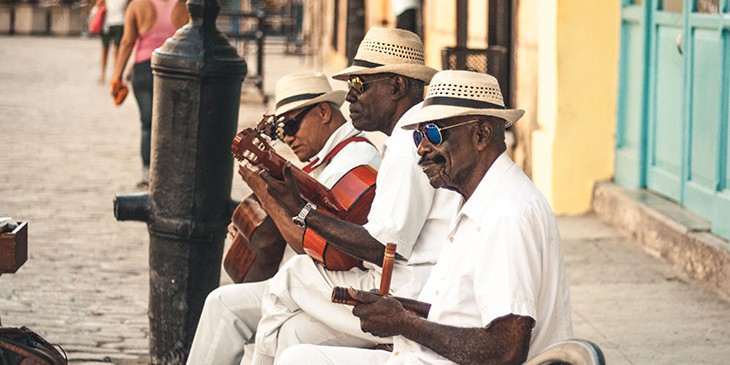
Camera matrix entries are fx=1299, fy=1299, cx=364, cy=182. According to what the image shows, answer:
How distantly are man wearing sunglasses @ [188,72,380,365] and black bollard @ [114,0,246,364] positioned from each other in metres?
0.55

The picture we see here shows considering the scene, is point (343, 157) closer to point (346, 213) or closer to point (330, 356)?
point (346, 213)

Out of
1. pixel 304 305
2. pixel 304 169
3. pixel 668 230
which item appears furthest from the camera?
pixel 668 230

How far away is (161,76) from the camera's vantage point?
552 cm

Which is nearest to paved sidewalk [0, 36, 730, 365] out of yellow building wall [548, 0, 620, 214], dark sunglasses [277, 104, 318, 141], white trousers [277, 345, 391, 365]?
yellow building wall [548, 0, 620, 214]

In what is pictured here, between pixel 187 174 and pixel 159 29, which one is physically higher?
pixel 159 29

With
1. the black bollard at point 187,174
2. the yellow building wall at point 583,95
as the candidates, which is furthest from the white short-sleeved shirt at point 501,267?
the yellow building wall at point 583,95

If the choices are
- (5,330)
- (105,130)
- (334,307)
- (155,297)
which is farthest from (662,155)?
(105,130)

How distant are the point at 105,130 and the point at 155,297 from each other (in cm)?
1035

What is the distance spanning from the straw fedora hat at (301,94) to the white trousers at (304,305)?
70cm

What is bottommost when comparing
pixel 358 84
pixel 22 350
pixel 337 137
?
pixel 22 350

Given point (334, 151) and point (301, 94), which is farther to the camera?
point (301, 94)

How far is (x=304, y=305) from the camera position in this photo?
4457 mm

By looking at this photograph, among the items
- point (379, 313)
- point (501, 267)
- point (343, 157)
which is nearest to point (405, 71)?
point (343, 157)

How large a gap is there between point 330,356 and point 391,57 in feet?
4.19
